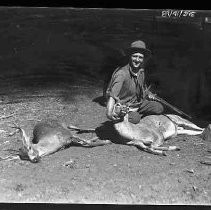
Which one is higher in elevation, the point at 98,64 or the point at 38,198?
the point at 98,64

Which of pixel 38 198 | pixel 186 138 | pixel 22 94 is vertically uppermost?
pixel 22 94

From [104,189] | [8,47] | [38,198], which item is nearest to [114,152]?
[104,189]

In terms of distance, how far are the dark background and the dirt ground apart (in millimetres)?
215

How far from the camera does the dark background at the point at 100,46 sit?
20.0 ft

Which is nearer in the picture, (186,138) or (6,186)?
(6,186)

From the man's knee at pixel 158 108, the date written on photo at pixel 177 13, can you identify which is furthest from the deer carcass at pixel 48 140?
the date written on photo at pixel 177 13

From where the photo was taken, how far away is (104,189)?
229 inches

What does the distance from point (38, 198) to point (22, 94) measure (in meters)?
1.10

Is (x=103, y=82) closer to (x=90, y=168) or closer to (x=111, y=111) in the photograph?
(x=111, y=111)

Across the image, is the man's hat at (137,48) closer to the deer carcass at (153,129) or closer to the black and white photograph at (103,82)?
the black and white photograph at (103,82)

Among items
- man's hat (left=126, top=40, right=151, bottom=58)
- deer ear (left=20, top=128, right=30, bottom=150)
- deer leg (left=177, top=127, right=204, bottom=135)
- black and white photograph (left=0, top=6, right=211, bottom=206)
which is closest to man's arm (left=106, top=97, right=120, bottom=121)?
black and white photograph (left=0, top=6, right=211, bottom=206)

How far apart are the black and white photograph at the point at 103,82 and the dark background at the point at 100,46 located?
0.4 inches

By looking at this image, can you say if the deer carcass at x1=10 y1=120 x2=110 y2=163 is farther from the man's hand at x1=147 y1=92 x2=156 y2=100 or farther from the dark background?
the man's hand at x1=147 y1=92 x2=156 y2=100

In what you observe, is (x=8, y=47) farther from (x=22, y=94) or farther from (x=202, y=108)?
(x=202, y=108)
